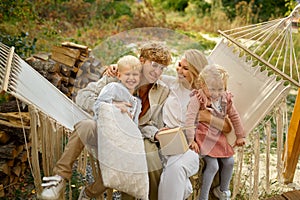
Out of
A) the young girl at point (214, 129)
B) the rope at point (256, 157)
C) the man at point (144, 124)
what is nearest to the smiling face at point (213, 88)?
the young girl at point (214, 129)

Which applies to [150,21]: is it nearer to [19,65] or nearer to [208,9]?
[208,9]

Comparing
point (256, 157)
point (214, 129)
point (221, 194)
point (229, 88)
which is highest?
point (229, 88)

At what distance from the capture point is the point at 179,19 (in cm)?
870

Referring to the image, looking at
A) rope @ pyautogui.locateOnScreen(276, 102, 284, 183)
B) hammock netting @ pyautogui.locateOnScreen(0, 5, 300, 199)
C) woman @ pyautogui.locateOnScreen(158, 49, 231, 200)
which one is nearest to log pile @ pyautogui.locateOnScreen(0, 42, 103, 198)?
hammock netting @ pyautogui.locateOnScreen(0, 5, 300, 199)

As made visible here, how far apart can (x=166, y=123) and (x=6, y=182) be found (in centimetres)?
115

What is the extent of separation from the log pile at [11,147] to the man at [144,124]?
63 cm

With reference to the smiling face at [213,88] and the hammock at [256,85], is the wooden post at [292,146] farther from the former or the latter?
the smiling face at [213,88]

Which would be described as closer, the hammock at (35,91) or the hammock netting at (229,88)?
the hammock at (35,91)

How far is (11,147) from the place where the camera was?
3.07m

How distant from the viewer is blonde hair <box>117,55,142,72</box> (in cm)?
242

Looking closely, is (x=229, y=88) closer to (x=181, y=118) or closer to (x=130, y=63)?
(x=181, y=118)

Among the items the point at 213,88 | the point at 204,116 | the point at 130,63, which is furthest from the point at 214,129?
the point at 130,63

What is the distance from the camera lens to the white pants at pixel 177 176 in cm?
248

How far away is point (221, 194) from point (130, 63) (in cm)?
90
